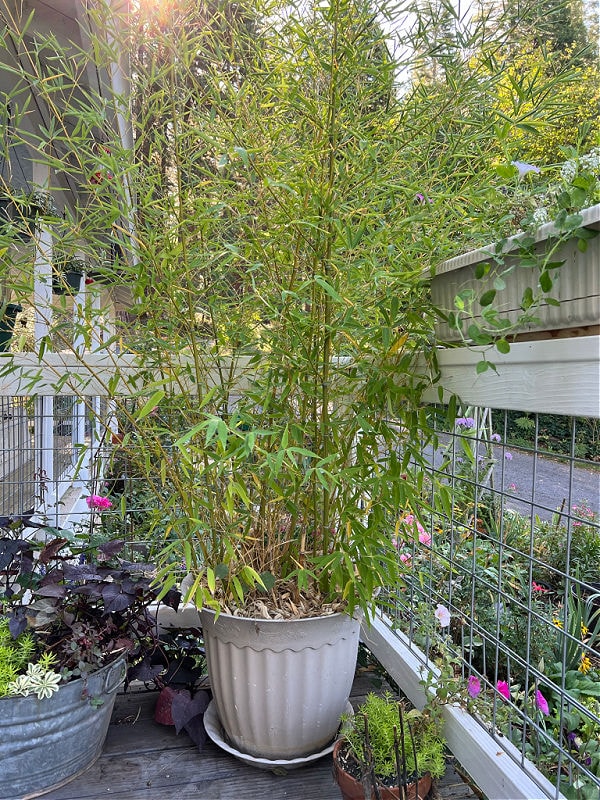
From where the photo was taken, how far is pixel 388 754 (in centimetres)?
129

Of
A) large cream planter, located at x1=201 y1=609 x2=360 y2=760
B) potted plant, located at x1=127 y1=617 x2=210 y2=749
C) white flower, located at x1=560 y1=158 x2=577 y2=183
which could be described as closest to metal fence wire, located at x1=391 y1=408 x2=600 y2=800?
large cream planter, located at x1=201 y1=609 x2=360 y2=760

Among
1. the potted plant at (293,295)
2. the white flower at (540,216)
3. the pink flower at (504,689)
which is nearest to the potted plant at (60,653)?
the potted plant at (293,295)

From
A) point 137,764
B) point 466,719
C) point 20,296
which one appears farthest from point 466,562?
point 20,296

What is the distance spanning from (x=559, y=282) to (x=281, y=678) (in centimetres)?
105

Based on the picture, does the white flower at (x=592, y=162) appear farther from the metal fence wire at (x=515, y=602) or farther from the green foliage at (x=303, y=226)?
the metal fence wire at (x=515, y=602)

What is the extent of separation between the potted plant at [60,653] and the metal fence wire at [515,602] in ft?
2.43

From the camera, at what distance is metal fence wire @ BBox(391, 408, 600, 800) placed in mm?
1137

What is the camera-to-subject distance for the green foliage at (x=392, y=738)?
1.25 m

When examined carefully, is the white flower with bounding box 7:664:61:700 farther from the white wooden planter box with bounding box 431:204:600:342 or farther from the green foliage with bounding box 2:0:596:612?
the white wooden planter box with bounding box 431:204:600:342

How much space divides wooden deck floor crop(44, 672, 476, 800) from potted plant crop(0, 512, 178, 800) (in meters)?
0.06

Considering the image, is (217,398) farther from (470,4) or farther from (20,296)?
(470,4)

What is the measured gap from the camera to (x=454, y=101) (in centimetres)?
113

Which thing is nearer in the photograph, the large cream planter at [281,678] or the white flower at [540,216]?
the white flower at [540,216]

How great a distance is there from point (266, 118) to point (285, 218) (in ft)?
0.78
